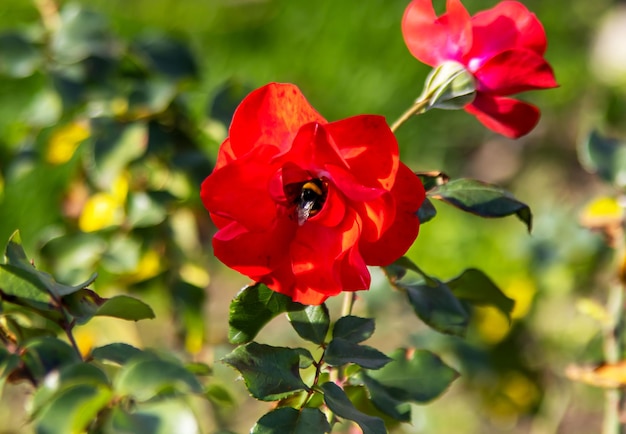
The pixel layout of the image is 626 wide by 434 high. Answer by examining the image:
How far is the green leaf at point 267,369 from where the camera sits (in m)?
0.53

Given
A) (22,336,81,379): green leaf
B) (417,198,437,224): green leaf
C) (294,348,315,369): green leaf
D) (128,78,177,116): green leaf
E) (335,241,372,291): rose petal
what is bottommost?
(128,78,177,116): green leaf

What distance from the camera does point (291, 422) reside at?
529 mm

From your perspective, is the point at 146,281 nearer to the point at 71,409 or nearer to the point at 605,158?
the point at 605,158

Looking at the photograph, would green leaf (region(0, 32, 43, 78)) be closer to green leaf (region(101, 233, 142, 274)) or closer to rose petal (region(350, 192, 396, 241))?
green leaf (region(101, 233, 142, 274))

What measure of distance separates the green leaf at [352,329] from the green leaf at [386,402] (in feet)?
0.20

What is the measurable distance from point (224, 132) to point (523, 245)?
601 mm

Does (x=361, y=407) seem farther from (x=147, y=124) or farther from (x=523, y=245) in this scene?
(x=523, y=245)

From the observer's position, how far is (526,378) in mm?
1356

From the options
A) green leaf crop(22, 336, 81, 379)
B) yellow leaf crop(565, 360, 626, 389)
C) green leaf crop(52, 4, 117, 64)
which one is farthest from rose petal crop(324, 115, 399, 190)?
green leaf crop(52, 4, 117, 64)

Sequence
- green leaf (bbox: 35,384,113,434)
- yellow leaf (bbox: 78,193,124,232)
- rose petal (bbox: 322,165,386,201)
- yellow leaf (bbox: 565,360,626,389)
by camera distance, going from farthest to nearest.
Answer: yellow leaf (bbox: 78,193,124,232), yellow leaf (bbox: 565,360,626,389), rose petal (bbox: 322,165,386,201), green leaf (bbox: 35,384,113,434)

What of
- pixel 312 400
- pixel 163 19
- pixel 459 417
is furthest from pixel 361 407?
pixel 163 19

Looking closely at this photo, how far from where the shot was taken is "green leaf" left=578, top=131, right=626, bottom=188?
2.77 ft

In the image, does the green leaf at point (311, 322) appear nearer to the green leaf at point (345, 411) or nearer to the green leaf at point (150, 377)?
the green leaf at point (345, 411)

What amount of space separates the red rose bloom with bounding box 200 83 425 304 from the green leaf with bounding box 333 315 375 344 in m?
0.06
